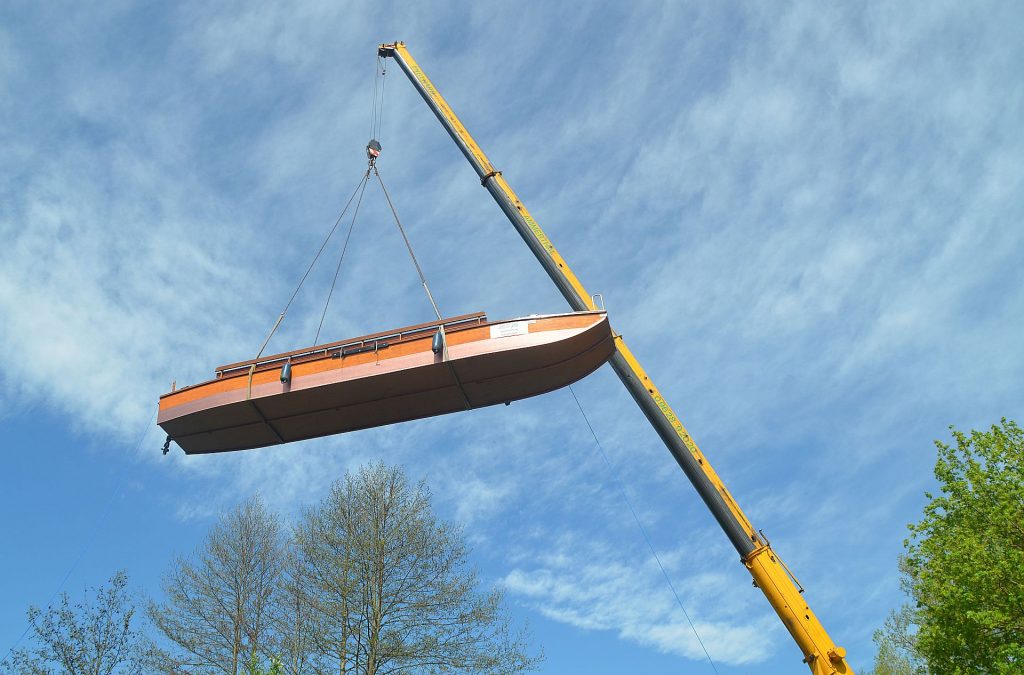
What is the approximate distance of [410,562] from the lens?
19.3m

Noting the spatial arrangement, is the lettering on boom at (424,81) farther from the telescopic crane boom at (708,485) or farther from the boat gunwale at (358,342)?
the boat gunwale at (358,342)

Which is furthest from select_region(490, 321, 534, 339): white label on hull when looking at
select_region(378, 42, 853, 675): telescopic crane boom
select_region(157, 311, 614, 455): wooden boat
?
select_region(378, 42, 853, 675): telescopic crane boom

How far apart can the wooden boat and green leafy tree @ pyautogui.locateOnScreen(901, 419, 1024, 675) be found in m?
9.44

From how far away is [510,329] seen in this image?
1204 centimetres

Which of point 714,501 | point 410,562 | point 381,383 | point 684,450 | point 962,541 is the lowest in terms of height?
point 962,541

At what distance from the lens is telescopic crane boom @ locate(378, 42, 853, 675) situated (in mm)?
13766

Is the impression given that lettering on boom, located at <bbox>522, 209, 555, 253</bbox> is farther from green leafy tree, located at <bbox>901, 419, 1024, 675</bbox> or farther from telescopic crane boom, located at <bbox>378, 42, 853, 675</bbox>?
green leafy tree, located at <bbox>901, 419, 1024, 675</bbox>

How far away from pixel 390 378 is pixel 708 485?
22.3 feet

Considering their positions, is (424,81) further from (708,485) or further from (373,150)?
(708,485)

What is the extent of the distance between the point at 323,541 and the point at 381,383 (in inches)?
363

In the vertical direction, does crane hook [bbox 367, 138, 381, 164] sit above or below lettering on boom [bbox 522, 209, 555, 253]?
above

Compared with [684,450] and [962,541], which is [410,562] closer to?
[684,450]

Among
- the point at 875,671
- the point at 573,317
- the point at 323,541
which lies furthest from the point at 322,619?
the point at 875,671

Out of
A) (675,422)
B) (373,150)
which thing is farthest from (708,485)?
(373,150)
